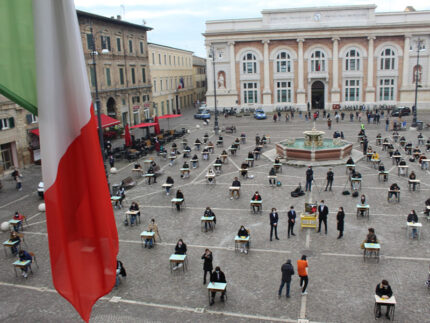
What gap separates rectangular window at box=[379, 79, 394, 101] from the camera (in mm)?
65188

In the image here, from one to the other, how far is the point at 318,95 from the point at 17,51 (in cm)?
7143

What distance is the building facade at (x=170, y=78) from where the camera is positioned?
213ft

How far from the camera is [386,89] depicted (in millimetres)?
65375

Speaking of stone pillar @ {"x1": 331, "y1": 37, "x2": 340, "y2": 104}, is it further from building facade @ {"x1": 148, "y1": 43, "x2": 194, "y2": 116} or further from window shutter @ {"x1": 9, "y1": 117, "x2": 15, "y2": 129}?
window shutter @ {"x1": 9, "y1": 117, "x2": 15, "y2": 129}

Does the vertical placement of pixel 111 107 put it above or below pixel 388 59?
below

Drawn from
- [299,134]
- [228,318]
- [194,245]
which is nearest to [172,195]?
[194,245]

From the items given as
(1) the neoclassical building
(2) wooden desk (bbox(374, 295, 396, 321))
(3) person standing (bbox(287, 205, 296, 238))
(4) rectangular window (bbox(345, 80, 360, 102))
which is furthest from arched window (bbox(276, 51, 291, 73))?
(2) wooden desk (bbox(374, 295, 396, 321))

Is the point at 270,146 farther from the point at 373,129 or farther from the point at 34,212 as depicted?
the point at 34,212

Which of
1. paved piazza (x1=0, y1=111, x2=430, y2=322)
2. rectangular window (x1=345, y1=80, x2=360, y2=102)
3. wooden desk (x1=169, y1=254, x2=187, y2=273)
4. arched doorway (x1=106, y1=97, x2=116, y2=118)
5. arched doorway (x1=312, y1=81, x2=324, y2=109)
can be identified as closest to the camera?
paved piazza (x1=0, y1=111, x2=430, y2=322)

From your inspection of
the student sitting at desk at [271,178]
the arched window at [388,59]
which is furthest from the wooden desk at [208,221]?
the arched window at [388,59]

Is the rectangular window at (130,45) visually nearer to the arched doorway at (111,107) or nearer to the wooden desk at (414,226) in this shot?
the arched doorway at (111,107)

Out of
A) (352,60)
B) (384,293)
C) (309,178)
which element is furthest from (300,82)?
(384,293)

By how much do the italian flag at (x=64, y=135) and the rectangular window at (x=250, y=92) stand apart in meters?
66.4

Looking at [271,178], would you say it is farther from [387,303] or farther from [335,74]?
[335,74]
